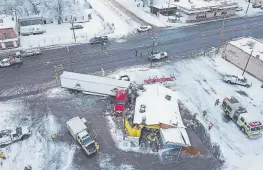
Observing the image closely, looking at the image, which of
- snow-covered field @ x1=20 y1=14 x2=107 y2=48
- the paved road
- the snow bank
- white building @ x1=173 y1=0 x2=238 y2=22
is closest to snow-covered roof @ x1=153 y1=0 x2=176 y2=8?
white building @ x1=173 y1=0 x2=238 y2=22

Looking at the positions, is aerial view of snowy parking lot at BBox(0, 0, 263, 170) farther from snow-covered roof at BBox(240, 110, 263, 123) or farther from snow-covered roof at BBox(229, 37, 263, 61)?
snow-covered roof at BBox(229, 37, 263, 61)

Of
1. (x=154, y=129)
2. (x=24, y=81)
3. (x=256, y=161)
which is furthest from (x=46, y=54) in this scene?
Answer: (x=256, y=161)

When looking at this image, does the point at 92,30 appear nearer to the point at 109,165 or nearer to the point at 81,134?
the point at 81,134

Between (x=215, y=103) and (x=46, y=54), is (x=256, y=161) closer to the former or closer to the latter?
(x=215, y=103)

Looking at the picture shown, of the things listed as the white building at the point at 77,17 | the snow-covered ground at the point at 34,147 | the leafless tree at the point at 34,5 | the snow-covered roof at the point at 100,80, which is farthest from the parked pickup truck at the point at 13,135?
the leafless tree at the point at 34,5

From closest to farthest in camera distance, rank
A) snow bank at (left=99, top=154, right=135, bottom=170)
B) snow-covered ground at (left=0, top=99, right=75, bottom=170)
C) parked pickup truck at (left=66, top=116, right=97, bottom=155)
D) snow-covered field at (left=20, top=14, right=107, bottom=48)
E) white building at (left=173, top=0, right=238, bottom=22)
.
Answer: snow bank at (left=99, top=154, right=135, bottom=170) → snow-covered ground at (left=0, top=99, right=75, bottom=170) → parked pickup truck at (left=66, top=116, right=97, bottom=155) → snow-covered field at (left=20, top=14, right=107, bottom=48) → white building at (left=173, top=0, right=238, bottom=22)

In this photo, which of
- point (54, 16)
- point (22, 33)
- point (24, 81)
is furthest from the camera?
point (54, 16)
